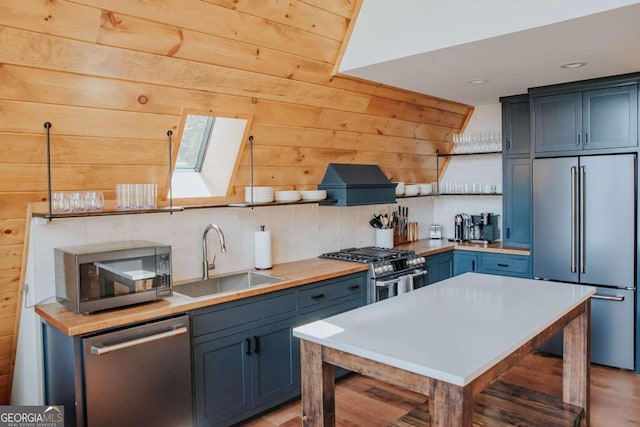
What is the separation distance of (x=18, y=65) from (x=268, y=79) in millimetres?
1487

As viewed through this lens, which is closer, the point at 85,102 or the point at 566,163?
the point at 85,102

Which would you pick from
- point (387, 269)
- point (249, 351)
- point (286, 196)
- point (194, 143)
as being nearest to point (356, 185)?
point (286, 196)

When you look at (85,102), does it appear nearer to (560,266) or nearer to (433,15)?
(433,15)

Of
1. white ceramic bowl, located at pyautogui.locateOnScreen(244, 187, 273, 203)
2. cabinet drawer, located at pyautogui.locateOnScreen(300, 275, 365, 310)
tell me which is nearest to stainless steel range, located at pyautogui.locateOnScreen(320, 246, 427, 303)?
cabinet drawer, located at pyautogui.locateOnScreen(300, 275, 365, 310)

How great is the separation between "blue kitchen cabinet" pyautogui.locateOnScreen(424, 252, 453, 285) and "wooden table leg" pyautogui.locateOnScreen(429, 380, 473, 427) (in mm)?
3084

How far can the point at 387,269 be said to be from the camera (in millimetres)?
4207

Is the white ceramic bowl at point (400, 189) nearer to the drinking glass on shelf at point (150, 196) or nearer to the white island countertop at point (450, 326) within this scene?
the white island countertop at point (450, 326)

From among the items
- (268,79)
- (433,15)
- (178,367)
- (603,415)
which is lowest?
(603,415)

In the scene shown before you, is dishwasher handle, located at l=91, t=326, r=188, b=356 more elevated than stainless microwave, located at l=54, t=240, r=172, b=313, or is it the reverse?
stainless microwave, located at l=54, t=240, r=172, b=313

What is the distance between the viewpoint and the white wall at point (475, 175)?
5.41 m

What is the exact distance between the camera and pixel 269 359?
131 inches

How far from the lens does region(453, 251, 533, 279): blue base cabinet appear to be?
4.75 m

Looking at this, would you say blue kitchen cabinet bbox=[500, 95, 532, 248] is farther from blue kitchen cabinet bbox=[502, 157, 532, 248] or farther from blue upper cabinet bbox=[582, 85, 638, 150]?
blue upper cabinet bbox=[582, 85, 638, 150]

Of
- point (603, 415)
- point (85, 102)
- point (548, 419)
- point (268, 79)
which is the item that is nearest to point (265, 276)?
point (268, 79)
